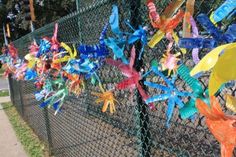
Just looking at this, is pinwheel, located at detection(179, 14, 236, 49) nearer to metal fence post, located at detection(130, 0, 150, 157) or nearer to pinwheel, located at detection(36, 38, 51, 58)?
metal fence post, located at detection(130, 0, 150, 157)

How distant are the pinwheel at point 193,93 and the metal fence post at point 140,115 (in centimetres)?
64

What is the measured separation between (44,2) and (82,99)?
49731mm

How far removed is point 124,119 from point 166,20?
1.23 metres

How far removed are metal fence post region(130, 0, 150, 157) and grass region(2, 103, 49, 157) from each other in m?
4.14

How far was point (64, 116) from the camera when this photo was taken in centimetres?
505

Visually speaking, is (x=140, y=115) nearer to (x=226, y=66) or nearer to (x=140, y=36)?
(x=140, y=36)

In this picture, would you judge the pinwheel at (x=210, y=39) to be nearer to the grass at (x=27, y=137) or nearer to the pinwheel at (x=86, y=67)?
the pinwheel at (x=86, y=67)

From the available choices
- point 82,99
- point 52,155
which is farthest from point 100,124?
point 52,155

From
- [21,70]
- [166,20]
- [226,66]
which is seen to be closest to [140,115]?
[166,20]

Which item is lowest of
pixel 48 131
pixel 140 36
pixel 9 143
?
pixel 9 143

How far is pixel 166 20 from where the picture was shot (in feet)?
6.15

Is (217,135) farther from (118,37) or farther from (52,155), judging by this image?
(52,155)

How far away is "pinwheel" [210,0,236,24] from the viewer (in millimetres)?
1379

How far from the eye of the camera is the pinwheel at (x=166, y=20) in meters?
1.79
